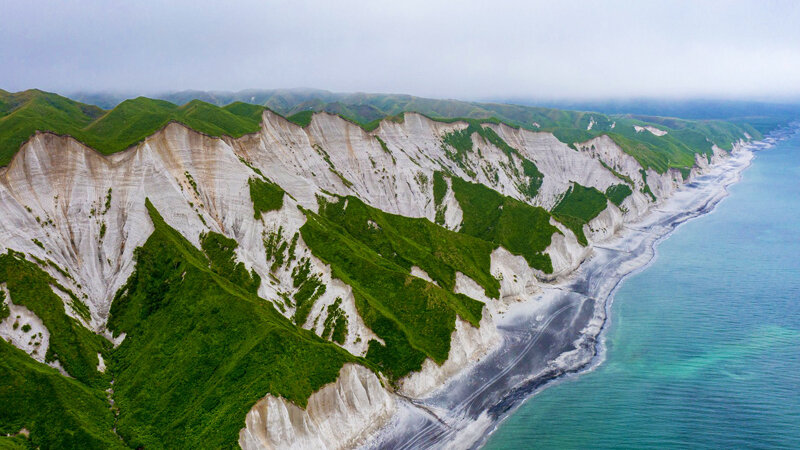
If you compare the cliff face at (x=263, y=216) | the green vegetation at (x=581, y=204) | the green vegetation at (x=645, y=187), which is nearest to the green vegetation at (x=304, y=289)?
the cliff face at (x=263, y=216)

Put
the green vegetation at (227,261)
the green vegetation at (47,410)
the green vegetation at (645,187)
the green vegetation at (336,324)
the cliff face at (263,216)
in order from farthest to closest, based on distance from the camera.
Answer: the green vegetation at (645,187), the green vegetation at (227,261), the green vegetation at (336,324), the cliff face at (263,216), the green vegetation at (47,410)

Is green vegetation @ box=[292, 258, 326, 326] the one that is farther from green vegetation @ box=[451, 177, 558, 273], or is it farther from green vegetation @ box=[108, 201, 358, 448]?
green vegetation @ box=[451, 177, 558, 273]

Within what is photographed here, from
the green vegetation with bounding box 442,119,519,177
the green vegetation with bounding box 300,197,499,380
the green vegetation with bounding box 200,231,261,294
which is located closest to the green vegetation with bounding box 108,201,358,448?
the green vegetation with bounding box 200,231,261,294

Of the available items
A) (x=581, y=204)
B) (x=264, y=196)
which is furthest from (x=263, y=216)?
(x=581, y=204)

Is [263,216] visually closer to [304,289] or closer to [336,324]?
[304,289]

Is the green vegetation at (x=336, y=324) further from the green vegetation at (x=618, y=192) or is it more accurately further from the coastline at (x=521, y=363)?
the green vegetation at (x=618, y=192)

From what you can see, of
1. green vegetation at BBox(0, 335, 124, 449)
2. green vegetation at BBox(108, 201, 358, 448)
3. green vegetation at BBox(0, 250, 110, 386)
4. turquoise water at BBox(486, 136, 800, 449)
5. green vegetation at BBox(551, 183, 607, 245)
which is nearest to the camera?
green vegetation at BBox(0, 335, 124, 449)

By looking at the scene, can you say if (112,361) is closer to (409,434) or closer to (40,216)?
(40,216)
